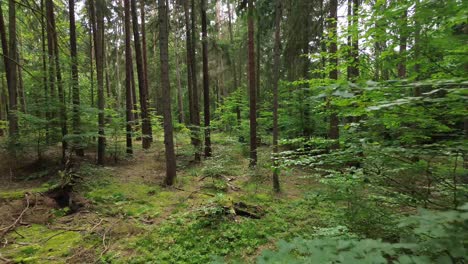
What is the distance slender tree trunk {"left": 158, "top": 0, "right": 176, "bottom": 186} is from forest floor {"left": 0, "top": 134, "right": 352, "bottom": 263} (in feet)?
2.15

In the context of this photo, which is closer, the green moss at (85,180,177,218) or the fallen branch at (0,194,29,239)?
the fallen branch at (0,194,29,239)

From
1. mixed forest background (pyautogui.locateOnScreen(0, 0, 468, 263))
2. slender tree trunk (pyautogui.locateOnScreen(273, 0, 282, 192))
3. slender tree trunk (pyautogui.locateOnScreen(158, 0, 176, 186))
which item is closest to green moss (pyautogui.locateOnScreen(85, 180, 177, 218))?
mixed forest background (pyautogui.locateOnScreen(0, 0, 468, 263))

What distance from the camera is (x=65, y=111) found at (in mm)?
7891

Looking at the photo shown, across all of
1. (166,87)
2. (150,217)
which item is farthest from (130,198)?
(166,87)

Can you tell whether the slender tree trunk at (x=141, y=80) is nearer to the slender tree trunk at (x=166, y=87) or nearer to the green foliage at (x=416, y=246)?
the slender tree trunk at (x=166, y=87)

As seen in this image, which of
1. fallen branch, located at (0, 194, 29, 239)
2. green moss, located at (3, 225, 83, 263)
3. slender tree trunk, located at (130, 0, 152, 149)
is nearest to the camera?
green moss, located at (3, 225, 83, 263)

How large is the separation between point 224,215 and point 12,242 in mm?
4007

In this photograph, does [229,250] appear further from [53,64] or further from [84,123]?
[53,64]

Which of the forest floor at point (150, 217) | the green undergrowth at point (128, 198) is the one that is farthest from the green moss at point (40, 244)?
the green undergrowth at point (128, 198)

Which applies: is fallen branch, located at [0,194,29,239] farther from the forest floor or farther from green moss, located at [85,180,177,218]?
green moss, located at [85,180,177,218]

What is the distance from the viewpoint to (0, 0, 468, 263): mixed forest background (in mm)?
1850

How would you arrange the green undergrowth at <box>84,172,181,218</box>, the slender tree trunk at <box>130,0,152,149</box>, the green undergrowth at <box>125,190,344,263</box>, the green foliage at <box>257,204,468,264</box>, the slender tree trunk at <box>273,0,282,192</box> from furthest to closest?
the slender tree trunk at <box>130,0,152,149</box> < the slender tree trunk at <box>273,0,282,192</box> < the green undergrowth at <box>84,172,181,218</box> < the green undergrowth at <box>125,190,344,263</box> < the green foliage at <box>257,204,468,264</box>

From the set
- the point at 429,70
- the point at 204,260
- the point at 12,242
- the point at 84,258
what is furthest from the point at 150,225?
the point at 429,70

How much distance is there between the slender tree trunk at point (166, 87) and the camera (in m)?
7.28
